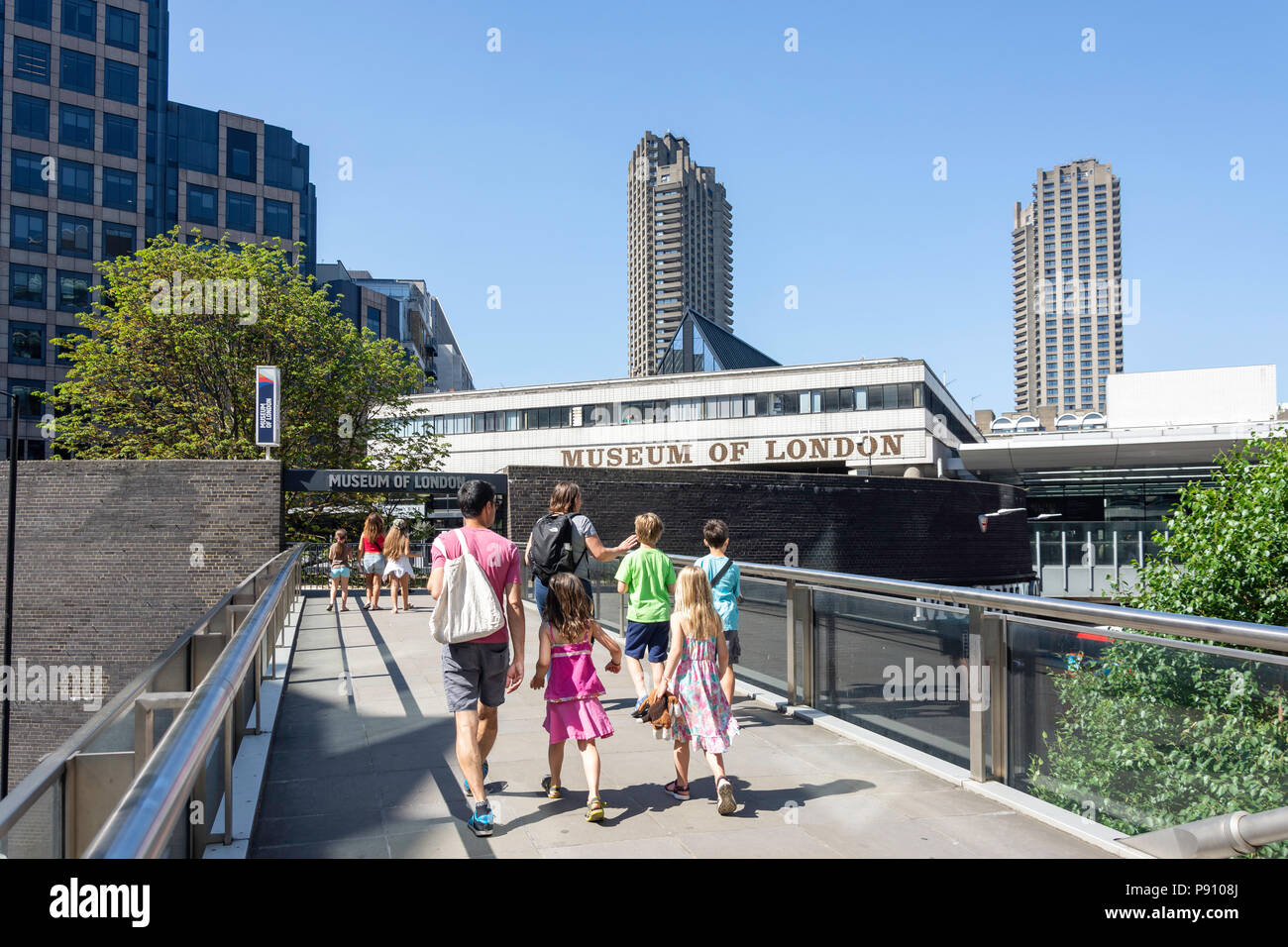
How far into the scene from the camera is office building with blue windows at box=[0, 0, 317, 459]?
192ft

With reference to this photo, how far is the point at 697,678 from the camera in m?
5.21

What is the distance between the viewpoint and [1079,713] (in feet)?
15.4

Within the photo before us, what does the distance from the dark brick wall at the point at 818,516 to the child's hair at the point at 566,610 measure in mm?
20314

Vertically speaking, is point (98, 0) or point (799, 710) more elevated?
point (98, 0)

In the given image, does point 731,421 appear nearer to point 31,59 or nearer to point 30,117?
point 30,117

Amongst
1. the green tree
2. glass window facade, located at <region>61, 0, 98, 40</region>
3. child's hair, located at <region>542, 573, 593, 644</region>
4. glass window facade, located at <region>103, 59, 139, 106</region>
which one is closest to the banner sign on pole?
the green tree

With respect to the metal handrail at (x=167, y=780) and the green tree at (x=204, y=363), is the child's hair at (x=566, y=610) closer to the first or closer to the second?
the metal handrail at (x=167, y=780)

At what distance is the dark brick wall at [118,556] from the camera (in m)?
21.0

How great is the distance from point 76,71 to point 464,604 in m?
70.5

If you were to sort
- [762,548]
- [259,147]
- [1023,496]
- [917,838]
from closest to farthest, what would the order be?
[917,838] → [762,548] → [1023,496] → [259,147]

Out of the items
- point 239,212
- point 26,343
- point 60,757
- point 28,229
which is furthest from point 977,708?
point 239,212
